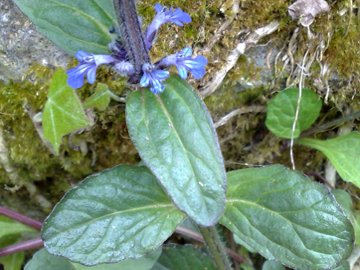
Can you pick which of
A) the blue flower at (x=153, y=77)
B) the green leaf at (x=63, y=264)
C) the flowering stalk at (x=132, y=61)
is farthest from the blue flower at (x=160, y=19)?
the green leaf at (x=63, y=264)

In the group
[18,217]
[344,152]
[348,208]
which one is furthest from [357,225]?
[18,217]

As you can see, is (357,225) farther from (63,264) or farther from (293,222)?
(63,264)

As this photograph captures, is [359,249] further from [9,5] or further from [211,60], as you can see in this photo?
[9,5]

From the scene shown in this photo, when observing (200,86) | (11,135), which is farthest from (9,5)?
(200,86)

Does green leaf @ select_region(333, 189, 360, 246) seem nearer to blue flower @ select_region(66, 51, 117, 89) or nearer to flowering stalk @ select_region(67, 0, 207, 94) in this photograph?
flowering stalk @ select_region(67, 0, 207, 94)

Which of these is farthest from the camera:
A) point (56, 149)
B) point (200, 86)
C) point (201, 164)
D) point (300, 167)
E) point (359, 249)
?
point (300, 167)

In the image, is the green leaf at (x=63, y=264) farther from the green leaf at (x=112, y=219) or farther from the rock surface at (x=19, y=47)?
the rock surface at (x=19, y=47)

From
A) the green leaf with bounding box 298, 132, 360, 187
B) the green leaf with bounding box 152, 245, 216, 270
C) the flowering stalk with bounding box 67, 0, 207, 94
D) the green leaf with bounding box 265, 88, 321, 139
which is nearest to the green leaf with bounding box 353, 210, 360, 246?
the green leaf with bounding box 298, 132, 360, 187
